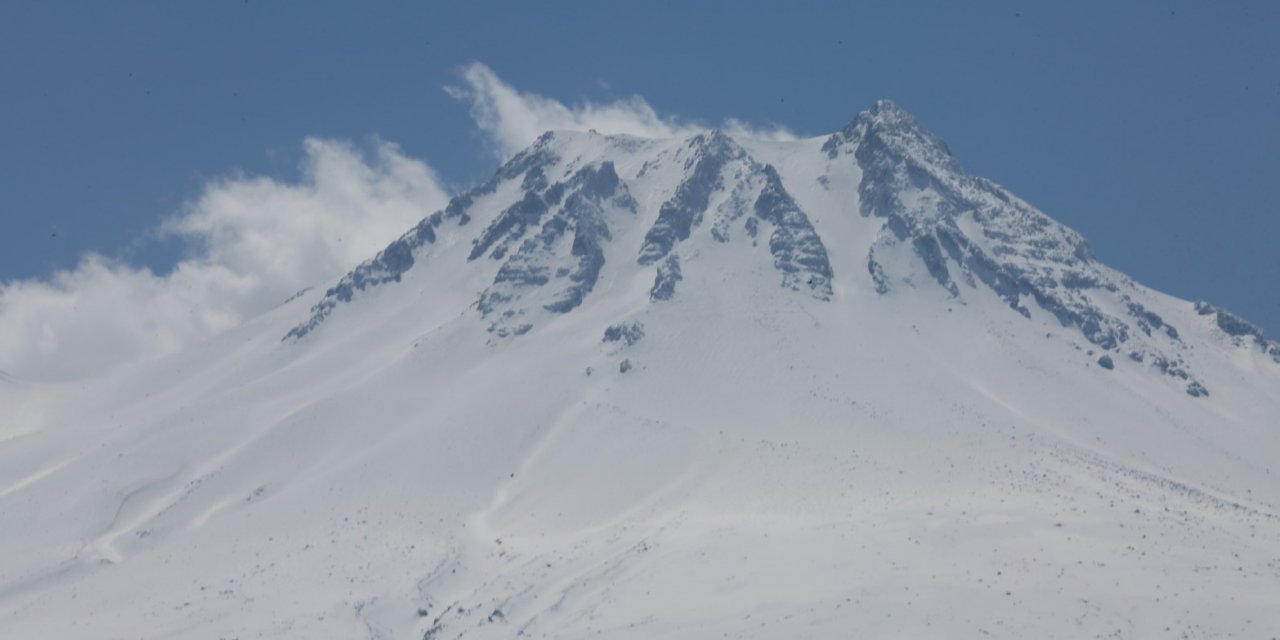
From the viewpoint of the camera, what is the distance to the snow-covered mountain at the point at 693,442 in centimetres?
8550

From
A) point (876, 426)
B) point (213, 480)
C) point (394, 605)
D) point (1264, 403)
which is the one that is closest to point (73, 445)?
point (213, 480)

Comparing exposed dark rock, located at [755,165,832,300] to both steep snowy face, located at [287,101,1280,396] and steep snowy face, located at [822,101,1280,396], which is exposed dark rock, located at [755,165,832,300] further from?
steep snowy face, located at [822,101,1280,396]

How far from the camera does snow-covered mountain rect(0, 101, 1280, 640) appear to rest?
8550 cm

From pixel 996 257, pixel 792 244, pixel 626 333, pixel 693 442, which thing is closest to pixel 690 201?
pixel 792 244

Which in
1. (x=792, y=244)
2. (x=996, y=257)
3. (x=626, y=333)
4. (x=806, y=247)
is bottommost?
(x=626, y=333)

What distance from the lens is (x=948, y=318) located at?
161 metres

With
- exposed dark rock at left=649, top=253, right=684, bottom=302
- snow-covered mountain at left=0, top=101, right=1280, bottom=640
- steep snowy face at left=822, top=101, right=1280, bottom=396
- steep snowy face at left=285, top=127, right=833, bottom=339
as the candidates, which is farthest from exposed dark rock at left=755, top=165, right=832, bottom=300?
exposed dark rock at left=649, top=253, right=684, bottom=302

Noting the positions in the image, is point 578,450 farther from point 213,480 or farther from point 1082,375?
point 1082,375

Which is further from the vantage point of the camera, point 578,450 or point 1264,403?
point 1264,403

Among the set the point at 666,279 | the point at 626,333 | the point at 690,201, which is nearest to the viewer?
the point at 626,333

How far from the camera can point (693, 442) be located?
12531 cm

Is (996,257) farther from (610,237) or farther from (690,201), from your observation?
(610,237)

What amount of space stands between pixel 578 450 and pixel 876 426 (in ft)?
81.3

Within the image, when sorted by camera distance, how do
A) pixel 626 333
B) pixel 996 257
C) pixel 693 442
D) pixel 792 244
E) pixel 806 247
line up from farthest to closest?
pixel 996 257, pixel 792 244, pixel 806 247, pixel 626 333, pixel 693 442
